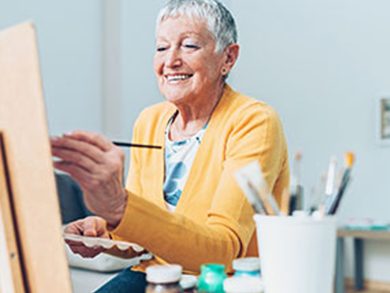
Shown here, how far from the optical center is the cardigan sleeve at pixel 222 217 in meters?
0.62

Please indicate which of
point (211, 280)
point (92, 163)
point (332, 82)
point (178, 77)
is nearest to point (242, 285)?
point (211, 280)

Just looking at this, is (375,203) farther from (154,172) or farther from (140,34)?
(154,172)

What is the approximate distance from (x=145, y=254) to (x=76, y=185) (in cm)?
30

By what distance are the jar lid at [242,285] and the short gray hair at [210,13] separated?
17.7 inches

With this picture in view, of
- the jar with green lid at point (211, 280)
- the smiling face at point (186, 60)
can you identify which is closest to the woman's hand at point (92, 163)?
the jar with green lid at point (211, 280)

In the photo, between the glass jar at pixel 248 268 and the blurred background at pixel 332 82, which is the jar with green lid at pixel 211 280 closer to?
the glass jar at pixel 248 268

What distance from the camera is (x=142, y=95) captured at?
262 centimetres

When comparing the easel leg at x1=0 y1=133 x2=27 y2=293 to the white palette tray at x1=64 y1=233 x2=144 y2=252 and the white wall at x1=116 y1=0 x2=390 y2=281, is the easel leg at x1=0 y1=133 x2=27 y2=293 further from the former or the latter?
the white wall at x1=116 y1=0 x2=390 y2=281

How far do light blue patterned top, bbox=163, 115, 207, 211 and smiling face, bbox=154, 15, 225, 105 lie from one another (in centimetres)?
7

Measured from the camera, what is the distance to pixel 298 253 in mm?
512

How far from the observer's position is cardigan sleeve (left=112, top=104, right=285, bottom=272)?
622 millimetres

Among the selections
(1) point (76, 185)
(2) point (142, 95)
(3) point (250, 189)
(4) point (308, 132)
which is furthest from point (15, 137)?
(4) point (308, 132)

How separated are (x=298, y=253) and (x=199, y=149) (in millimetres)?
376

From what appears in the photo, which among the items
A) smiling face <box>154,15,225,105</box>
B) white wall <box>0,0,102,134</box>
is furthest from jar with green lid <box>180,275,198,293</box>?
white wall <box>0,0,102,134</box>
